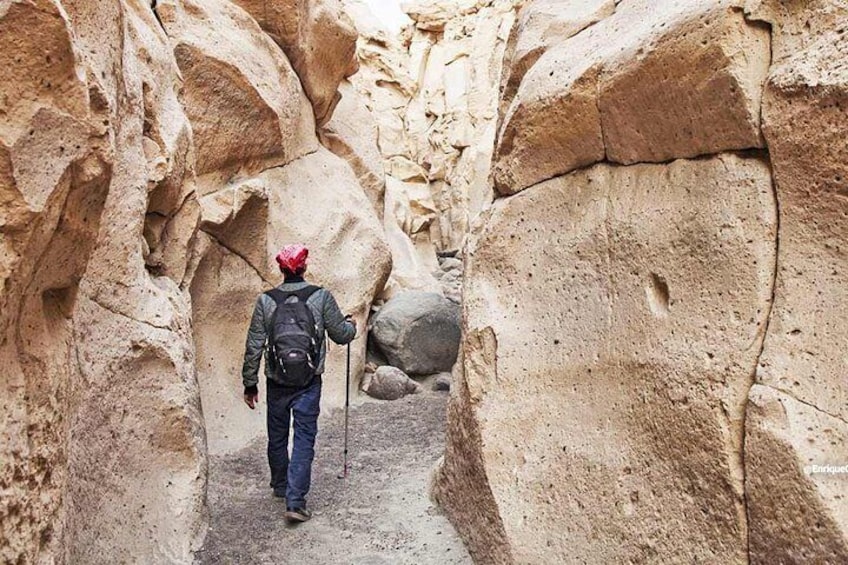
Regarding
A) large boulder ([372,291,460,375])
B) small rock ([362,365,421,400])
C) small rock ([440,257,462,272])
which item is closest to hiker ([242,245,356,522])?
small rock ([362,365,421,400])

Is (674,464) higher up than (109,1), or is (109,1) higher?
(109,1)

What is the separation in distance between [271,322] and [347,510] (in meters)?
1.65

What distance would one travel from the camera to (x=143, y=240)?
5320 millimetres

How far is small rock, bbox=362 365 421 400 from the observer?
31.3 ft

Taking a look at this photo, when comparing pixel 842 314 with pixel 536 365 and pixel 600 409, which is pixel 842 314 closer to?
pixel 600 409

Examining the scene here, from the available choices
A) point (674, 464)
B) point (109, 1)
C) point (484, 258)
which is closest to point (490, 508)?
point (674, 464)

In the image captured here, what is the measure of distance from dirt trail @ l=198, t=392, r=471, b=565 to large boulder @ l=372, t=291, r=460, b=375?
2358 millimetres

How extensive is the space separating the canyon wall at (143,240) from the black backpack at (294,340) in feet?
2.13

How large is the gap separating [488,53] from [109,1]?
2415 cm

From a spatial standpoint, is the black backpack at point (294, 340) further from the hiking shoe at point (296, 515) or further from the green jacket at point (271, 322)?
the hiking shoe at point (296, 515)

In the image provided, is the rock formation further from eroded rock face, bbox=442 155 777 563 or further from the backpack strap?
the backpack strap

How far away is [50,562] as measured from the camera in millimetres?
2852

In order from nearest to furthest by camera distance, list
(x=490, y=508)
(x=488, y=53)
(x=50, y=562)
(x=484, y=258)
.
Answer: (x=50, y=562) < (x=490, y=508) < (x=484, y=258) < (x=488, y=53)

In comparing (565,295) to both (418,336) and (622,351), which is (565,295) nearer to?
(622,351)
